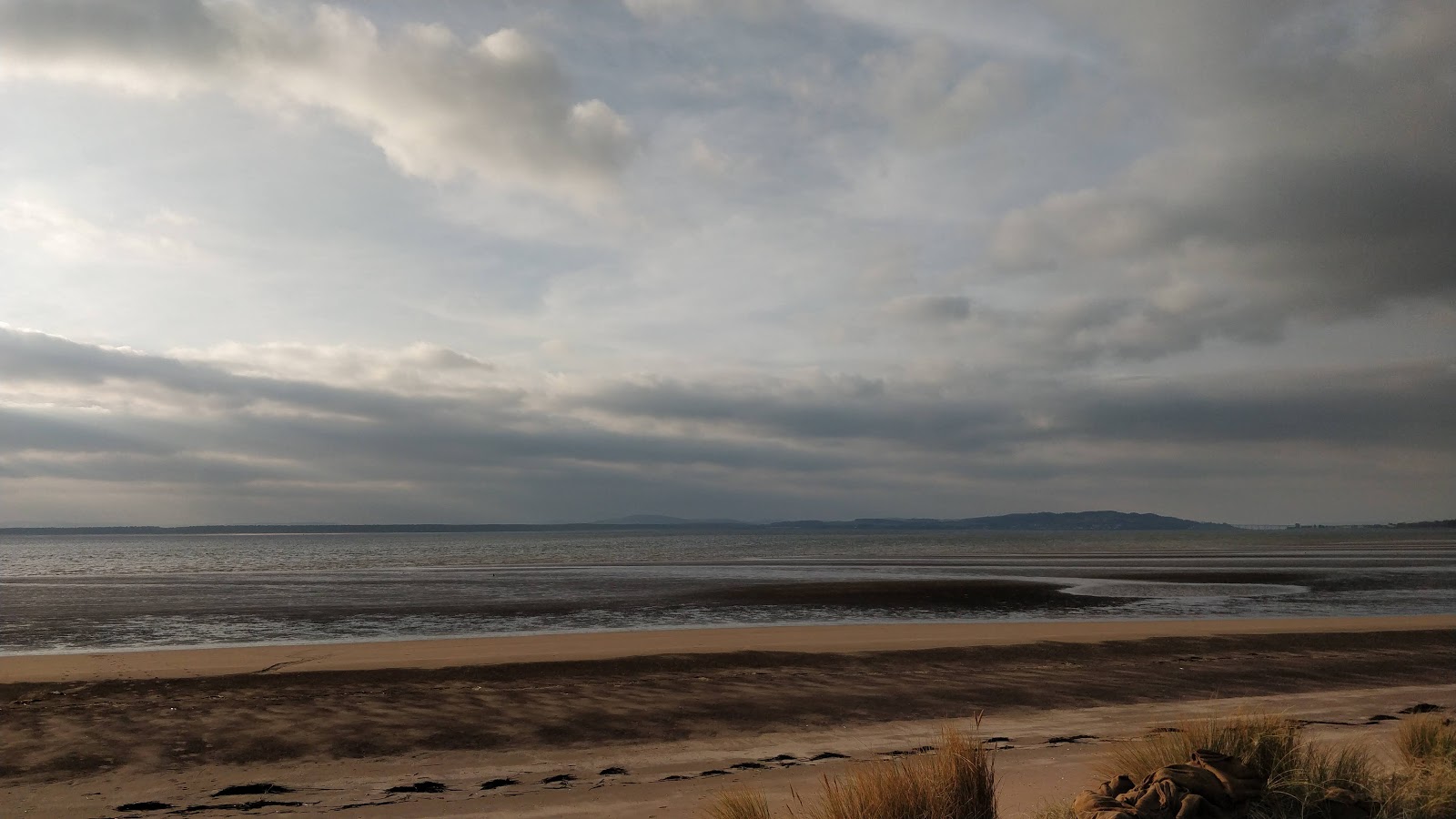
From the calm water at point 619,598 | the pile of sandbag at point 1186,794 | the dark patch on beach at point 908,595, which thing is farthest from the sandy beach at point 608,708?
the dark patch on beach at point 908,595

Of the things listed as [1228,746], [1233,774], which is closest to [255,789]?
[1233,774]

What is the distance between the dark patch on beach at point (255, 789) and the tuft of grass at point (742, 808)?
5482mm

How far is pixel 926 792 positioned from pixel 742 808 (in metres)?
1.36

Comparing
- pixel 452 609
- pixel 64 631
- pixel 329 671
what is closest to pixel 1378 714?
pixel 329 671

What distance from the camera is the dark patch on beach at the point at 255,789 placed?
8.98m

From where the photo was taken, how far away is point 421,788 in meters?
9.04

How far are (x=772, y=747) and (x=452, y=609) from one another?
22876 millimetres

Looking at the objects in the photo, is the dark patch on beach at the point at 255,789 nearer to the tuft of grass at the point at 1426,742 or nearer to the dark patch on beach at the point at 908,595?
the tuft of grass at the point at 1426,742

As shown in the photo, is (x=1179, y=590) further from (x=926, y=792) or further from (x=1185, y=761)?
(x=926, y=792)

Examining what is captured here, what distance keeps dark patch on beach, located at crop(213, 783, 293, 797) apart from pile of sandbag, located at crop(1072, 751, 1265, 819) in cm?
807

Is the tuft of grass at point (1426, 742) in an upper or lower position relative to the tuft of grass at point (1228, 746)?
lower

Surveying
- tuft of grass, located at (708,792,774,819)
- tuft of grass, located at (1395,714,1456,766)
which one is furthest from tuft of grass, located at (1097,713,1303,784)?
tuft of grass, located at (708,792,774,819)

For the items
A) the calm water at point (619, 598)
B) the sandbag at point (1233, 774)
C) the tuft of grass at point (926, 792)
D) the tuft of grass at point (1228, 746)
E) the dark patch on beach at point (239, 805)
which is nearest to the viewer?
the tuft of grass at point (926, 792)

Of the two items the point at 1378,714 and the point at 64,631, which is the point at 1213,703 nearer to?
the point at 1378,714
